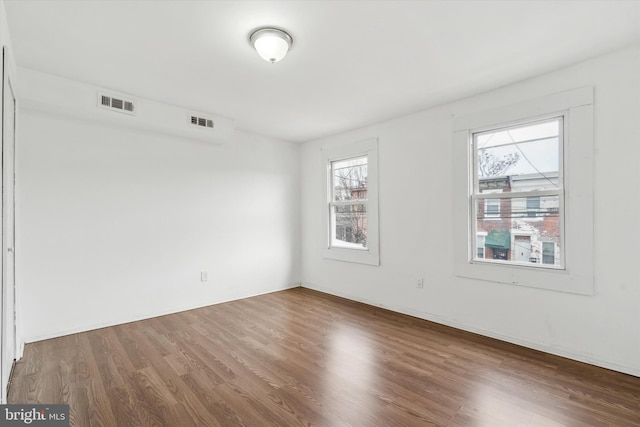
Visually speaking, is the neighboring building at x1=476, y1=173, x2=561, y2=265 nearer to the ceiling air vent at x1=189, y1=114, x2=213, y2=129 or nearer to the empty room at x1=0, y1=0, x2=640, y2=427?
the empty room at x1=0, y1=0, x2=640, y2=427

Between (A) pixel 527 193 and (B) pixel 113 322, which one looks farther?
(B) pixel 113 322

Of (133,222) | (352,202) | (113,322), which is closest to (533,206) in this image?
(352,202)

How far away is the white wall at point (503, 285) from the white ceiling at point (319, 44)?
0.28 m

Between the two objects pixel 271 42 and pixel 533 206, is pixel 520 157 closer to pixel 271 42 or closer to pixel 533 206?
pixel 533 206

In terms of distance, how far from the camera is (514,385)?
7.32 ft

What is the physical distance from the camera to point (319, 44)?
2.33 m

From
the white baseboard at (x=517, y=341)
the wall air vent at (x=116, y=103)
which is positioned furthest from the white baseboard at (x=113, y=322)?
the wall air vent at (x=116, y=103)

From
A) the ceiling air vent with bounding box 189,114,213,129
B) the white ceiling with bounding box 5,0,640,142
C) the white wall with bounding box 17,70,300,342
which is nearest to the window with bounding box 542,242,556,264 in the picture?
the white ceiling with bounding box 5,0,640,142

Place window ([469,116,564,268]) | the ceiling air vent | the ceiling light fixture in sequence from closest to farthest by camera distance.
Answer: the ceiling light fixture → window ([469,116,564,268]) → the ceiling air vent

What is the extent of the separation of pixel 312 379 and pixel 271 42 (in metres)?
2.51

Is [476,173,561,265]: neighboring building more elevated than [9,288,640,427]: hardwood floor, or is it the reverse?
[476,173,561,265]: neighboring building

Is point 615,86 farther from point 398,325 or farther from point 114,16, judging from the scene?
point 114,16

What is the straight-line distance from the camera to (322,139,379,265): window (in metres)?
4.29

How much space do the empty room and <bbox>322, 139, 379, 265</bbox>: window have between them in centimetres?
7
